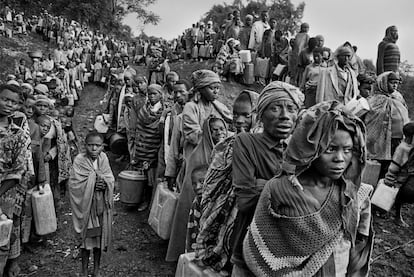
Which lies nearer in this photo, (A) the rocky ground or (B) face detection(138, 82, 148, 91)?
(A) the rocky ground

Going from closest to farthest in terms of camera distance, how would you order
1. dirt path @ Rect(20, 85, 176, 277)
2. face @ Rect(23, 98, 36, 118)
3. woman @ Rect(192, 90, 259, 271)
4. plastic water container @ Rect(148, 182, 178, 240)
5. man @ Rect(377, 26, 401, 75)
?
woman @ Rect(192, 90, 259, 271), plastic water container @ Rect(148, 182, 178, 240), dirt path @ Rect(20, 85, 176, 277), face @ Rect(23, 98, 36, 118), man @ Rect(377, 26, 401, 75)

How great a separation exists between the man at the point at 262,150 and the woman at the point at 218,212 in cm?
26

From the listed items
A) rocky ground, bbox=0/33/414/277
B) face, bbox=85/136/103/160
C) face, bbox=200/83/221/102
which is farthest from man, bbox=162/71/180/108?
face, bbox=85/136/103/160

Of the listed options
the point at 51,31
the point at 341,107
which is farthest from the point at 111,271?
the point at 51,31

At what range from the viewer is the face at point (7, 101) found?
390 cm

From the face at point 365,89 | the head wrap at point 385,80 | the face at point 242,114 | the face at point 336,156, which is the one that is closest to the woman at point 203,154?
the face at point 242,114

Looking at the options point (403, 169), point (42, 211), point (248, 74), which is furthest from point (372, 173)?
point (248, 74)

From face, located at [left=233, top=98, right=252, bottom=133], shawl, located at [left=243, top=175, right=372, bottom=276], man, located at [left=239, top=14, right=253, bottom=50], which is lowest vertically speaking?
shawl, located at [left=243, top=175, right=372, bottom=276]

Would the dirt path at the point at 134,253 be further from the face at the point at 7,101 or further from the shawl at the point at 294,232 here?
the shawl at the point at 294,232

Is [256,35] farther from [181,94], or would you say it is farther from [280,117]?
[280,117]

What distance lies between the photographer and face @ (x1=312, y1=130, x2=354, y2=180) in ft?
6.15

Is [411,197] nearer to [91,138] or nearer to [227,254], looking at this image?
[227,254]

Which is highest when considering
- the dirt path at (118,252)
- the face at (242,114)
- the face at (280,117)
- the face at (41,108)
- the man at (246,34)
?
the man at (246,34)

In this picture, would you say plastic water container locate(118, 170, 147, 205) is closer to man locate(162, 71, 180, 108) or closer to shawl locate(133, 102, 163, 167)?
shawl locate(133, 102, 163, 167)
